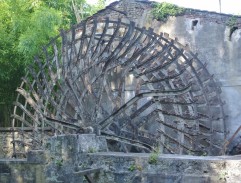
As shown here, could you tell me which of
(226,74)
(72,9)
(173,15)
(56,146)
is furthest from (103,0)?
(56,146)

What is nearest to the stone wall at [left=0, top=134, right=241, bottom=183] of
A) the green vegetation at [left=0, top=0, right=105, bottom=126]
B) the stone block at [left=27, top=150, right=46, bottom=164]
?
the stone block at [left=27, top=150, right=46, bottom=164]

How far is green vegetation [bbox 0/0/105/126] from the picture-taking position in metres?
12.8

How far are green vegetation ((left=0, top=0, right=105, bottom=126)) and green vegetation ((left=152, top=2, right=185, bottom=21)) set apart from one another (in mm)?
3273

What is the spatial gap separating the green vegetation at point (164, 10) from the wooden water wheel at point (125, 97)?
5.68 ft

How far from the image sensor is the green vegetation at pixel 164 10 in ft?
44.7

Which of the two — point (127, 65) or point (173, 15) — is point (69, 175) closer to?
point (127, 65)

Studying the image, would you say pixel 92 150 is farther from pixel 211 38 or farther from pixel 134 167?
pixel 211 38

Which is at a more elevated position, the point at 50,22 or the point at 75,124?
the point at 50,22

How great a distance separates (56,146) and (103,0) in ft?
73.4

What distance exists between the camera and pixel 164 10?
13.8 meters

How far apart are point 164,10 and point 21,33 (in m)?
4.89

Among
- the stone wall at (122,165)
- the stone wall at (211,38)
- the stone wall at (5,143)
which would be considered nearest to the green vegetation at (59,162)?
the stone wall at (122,165)

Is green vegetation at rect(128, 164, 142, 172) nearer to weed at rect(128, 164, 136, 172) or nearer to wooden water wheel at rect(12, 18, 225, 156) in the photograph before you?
weed at rect(128, 164, 136, 172)

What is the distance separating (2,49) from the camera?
13.4 meters
